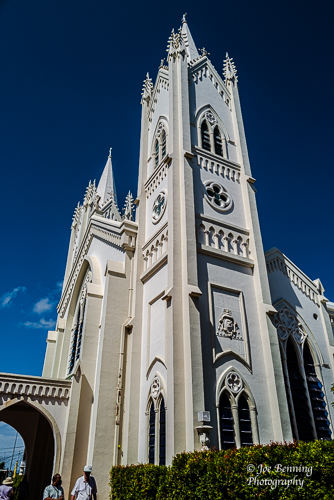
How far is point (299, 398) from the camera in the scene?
15.1 metres

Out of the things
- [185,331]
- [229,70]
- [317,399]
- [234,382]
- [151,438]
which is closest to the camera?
[185,331]

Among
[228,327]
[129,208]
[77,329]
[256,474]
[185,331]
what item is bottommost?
[256,474]

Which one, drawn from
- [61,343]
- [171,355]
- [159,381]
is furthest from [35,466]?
[171,355]

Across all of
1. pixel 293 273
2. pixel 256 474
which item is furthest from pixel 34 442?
pixel 256 474

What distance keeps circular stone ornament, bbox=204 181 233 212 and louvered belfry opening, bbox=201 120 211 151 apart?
8.03 ft

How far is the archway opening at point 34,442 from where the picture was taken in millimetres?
18641

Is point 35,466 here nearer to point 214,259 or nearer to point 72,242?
point 214,259

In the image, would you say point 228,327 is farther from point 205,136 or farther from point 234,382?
point 205,136

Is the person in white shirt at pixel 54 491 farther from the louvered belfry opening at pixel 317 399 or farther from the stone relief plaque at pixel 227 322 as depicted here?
the louvered belfry opening at pixel 317 399

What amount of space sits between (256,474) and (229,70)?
22431mm

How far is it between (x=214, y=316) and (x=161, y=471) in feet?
17.5

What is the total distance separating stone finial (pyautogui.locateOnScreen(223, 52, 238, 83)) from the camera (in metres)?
22.9

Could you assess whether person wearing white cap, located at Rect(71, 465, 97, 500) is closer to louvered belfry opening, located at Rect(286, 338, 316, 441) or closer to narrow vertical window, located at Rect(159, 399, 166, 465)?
narrow vertical window, located at Rect(159, 399, 166, 465)

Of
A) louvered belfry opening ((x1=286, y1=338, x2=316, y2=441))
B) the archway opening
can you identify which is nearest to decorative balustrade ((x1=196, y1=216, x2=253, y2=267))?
louvered belfry opening ((x1=286, y1=338, x2=316, y2=441))
